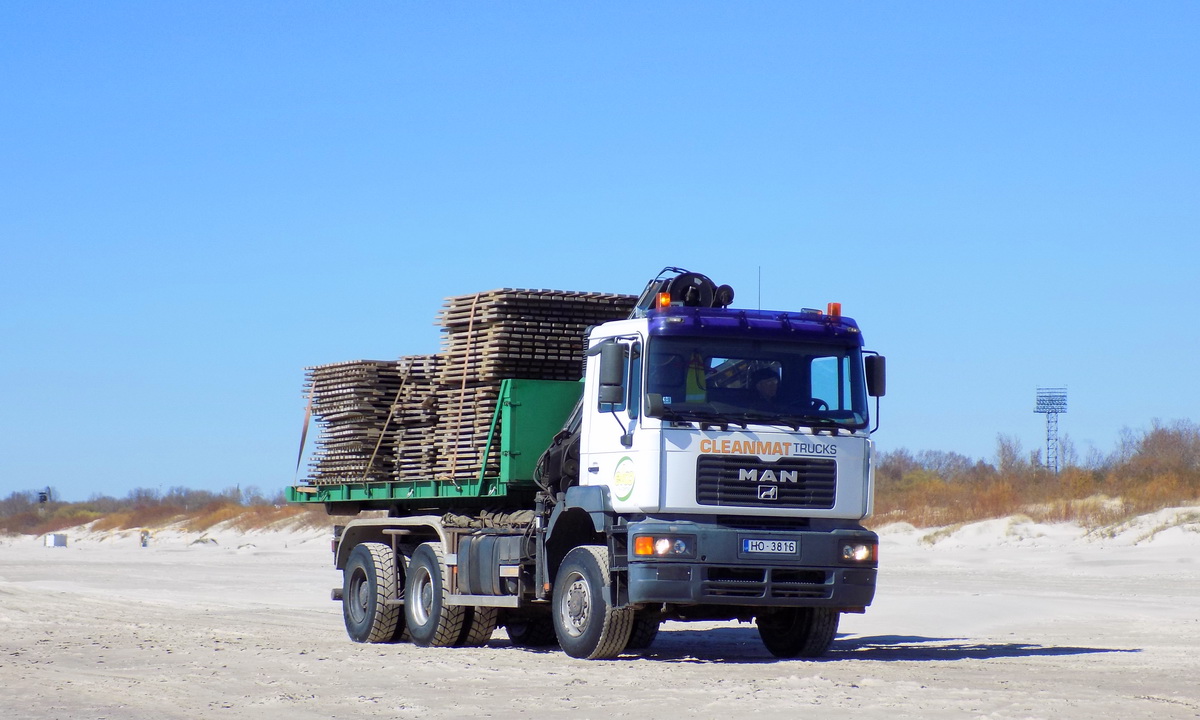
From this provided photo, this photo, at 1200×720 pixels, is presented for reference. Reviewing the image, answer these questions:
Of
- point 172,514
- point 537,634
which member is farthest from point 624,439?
point 172,514

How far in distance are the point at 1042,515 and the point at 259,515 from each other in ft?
150

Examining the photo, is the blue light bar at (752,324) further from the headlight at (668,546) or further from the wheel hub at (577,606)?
the wheel hub at (577,606)

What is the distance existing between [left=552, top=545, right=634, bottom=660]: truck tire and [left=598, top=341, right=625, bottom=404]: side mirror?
1496mm

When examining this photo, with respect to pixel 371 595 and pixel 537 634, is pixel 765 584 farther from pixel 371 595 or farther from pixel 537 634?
pixel 371 595

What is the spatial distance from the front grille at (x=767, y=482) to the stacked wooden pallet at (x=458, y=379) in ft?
9.93

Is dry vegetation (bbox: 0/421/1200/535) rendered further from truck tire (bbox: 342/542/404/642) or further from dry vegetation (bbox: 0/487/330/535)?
truck tire (bbox: 342/542/404/642)

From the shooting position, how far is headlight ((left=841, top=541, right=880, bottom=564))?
14.9 meters

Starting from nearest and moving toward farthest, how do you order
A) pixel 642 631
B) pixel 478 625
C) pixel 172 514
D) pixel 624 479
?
pixel 624 479 < pixel 642 631 < pixel 478 625 < pixel 172 514

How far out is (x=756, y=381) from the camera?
14859 mm

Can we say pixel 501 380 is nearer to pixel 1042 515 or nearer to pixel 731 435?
pixel 731 435

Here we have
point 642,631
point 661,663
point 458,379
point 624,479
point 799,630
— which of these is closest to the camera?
point 624,479

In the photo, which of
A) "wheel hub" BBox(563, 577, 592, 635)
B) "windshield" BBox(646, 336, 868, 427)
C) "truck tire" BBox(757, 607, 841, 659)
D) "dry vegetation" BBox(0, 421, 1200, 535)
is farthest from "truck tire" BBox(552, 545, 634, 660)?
"dry vegetation" BBox(0, 421, 1200, 535)

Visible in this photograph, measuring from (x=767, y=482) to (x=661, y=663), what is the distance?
2.09m

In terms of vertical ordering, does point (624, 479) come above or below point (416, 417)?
below
